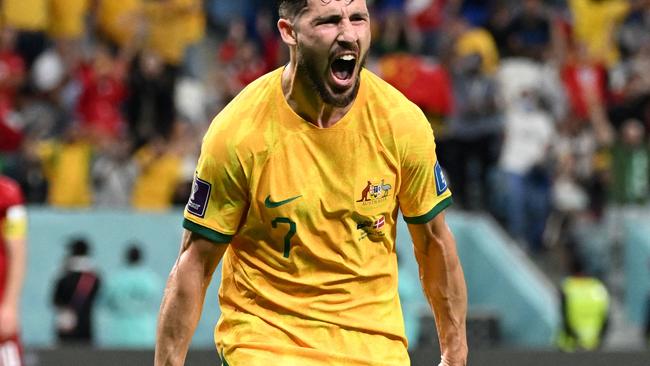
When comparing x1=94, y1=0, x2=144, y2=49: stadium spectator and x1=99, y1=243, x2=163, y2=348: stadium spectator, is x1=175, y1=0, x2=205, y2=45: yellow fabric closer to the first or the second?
x1=94, y1=0, x2=144, y2=49: stadium spectator

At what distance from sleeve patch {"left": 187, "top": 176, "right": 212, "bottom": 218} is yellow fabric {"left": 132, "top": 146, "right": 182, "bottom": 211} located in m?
9.27

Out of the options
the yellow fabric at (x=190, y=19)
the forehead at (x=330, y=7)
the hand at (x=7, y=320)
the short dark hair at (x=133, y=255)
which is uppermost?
the forehead at (x=330, y=7)

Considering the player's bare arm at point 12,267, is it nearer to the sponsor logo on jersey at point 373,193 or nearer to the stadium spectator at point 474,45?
the sponsor logo on jersey at point 373,193

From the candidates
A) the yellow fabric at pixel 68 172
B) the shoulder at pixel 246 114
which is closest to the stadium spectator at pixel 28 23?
the yellow fabric at pixel 68 172

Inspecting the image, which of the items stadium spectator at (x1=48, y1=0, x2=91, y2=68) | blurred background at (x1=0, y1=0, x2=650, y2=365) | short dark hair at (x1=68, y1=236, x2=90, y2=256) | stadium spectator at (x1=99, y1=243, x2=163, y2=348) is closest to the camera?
stadium spectator at (x1=99, y1=243, x2=163, y2=348)

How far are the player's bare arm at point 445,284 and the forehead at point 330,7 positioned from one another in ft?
2.55

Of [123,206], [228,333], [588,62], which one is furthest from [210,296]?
[228,333]

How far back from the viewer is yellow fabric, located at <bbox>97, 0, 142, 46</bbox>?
587 inches

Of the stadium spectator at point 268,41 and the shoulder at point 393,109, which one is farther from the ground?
the shoulder at point 393,109

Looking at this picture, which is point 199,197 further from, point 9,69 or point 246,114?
point 9,69

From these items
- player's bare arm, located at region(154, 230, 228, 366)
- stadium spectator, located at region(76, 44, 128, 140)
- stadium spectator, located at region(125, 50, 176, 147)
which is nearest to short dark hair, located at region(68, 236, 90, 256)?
stadium spectator, located at region(76, 44, 128, 140)

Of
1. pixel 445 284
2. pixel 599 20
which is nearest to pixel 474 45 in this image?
pixel 599 20

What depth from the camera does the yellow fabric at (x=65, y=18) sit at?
14.9 m

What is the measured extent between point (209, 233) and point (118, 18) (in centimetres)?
1065
